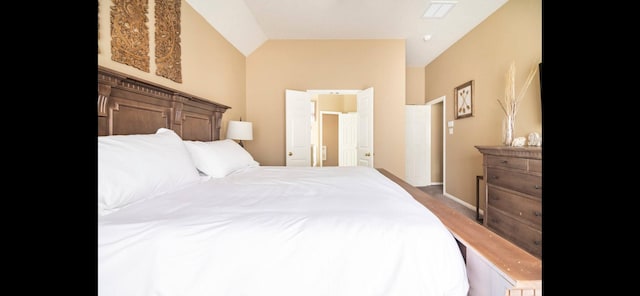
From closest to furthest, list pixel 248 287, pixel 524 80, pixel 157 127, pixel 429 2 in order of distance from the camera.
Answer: pixel 248 287, pixel 157 127, pixel 524 80, pixel 429 2

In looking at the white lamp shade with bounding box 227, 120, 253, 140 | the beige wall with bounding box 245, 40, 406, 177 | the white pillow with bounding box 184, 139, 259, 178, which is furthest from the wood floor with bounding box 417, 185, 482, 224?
the white lamp shade with bounding box 227, 120, 253, 140

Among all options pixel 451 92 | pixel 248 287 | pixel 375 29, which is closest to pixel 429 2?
pixel 375 29

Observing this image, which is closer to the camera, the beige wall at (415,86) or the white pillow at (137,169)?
the white pillow at (137,169)

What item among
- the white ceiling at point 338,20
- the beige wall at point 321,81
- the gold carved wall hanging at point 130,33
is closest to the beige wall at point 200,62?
the gold carved wall hanging at point 130,33

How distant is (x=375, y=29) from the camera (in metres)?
3.41

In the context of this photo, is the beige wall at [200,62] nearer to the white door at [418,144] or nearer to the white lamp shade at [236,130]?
the white lamp shade at [236,130]

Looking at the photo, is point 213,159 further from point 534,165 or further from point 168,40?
point 534,165

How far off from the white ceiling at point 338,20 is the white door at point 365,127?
0.97m

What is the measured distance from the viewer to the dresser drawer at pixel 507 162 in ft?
6.35
